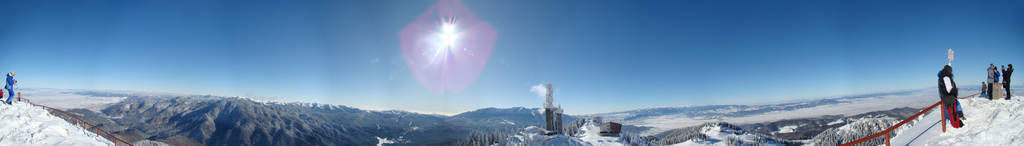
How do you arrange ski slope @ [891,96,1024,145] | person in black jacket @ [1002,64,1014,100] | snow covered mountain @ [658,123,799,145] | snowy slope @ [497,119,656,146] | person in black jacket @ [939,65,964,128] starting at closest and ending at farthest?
1. ski slope @ [891,96,1024,145]
2. person in black jacket @ [939,65,964,128]
3. person in black jacket @ [1002,64,1014,100]
4. snowy slope @ [497,119,656,146]
5. snow covered mountain @ [658,123,799,145]

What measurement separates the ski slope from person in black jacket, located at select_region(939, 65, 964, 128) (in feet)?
1.21

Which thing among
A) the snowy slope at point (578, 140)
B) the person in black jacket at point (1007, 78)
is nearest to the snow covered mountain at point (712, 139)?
the snowy slope at point (578, 140)

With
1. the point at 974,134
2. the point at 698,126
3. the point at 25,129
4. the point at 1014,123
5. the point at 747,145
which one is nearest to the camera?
the point at 1014,123

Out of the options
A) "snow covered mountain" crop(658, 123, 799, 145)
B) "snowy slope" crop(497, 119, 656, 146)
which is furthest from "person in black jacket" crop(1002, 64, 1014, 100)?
"snow covered mountain" crop(658, 123, 799, 145)

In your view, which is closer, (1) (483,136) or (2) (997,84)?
(2) (997,84)

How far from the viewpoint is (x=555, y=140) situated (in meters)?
67.0

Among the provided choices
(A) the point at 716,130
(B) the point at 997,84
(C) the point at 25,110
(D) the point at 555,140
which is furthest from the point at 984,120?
(A) the point at 716,130

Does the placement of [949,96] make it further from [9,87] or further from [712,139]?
[712,139]

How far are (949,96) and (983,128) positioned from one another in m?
1.59

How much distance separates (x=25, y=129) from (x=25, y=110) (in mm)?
5054

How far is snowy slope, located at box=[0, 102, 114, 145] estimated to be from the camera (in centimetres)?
2072

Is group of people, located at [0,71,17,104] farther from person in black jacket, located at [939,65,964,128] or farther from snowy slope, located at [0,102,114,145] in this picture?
person in black jacket, located at [939,65,964,128]

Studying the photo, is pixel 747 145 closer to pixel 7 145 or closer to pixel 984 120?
pixel 984 120

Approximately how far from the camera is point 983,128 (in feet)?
37.6
